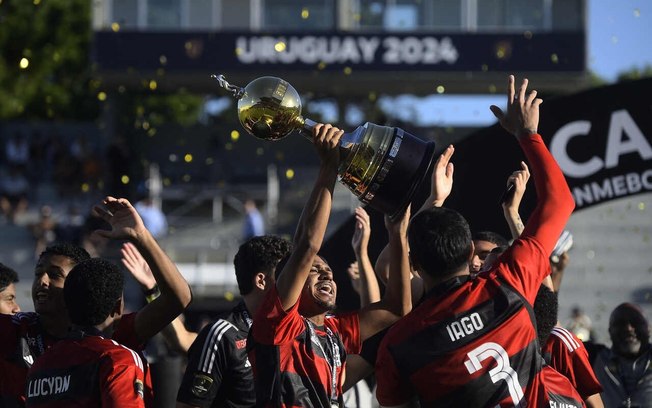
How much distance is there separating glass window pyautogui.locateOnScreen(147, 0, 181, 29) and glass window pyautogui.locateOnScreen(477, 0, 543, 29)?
6121 millimetres

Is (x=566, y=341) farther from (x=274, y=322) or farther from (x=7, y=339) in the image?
(x=7, y=339)

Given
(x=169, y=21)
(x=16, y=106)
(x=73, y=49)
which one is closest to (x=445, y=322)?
(x=169, y=21)

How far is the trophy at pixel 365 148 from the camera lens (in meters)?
4.46

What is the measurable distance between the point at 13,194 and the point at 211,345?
62.5 feet

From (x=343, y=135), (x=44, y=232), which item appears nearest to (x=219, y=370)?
(x=343, y=135)

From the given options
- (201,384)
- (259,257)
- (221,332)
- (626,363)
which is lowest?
(626,363)

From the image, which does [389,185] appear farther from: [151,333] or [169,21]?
[169,21]

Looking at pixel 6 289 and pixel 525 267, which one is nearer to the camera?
pixel 525 267

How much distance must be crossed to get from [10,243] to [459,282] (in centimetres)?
1864

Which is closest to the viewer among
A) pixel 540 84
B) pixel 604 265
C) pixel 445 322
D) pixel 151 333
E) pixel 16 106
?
pixel 445 322

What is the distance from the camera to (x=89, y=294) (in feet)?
14.8

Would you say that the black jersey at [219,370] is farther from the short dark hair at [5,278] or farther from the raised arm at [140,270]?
the short dark hair at [5,278]

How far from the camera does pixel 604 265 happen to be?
57.8ft

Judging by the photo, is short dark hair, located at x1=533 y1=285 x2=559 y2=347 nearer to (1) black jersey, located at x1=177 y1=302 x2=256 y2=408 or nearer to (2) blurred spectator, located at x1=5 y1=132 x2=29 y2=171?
(1) black jersey, located at x1=177 y1=302 x2=256 y2=408
